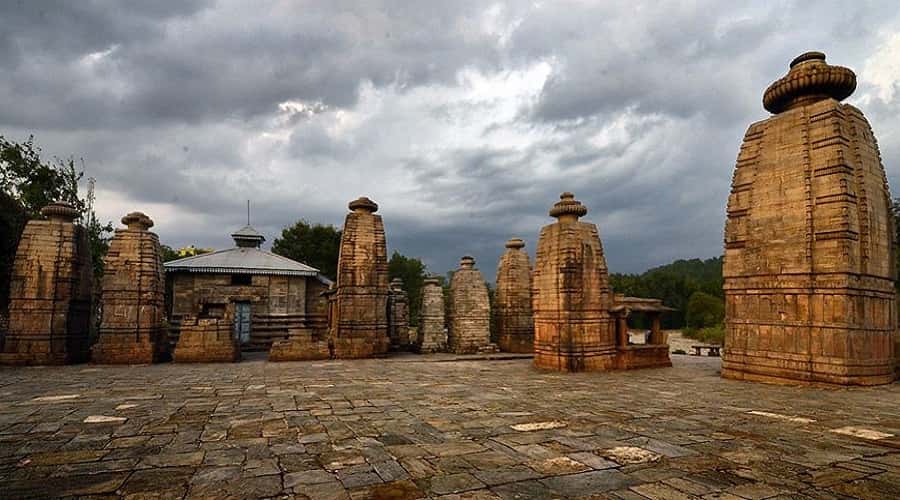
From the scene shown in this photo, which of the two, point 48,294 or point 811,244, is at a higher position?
point 811,244

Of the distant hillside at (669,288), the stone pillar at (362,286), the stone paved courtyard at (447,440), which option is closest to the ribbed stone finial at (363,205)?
the stone pillar at (362,286)

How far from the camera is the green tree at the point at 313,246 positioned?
42062mm

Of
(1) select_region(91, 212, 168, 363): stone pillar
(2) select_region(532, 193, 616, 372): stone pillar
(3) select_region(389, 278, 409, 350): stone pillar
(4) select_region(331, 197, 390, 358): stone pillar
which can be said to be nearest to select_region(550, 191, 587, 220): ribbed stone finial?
(2) select_region(532, 193, 616, 372): stone pillar

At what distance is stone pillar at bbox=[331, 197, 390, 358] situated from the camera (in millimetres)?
16703

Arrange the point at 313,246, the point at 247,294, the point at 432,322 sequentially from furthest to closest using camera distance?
1. the point at 313,246
2. the point at 247,294
3. the point at 432,322

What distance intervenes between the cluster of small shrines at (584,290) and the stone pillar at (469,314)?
63mm

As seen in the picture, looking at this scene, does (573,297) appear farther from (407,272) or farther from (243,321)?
(407,272)

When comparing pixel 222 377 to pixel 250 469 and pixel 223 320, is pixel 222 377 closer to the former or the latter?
pixel 223 320

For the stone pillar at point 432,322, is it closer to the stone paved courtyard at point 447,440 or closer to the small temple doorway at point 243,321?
the small temple doorway at point 243,321

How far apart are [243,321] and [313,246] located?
848 inches

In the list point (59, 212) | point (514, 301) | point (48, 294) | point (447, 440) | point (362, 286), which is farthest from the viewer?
point (514, 301)

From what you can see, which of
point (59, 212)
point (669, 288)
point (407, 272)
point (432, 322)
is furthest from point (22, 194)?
point (669, 288)

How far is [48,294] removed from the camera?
14320 mm

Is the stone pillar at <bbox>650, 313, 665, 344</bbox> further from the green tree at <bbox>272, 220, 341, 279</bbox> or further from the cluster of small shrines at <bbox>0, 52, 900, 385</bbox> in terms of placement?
the green tree at <bbox>272, 220, 341, 279</bbox>
